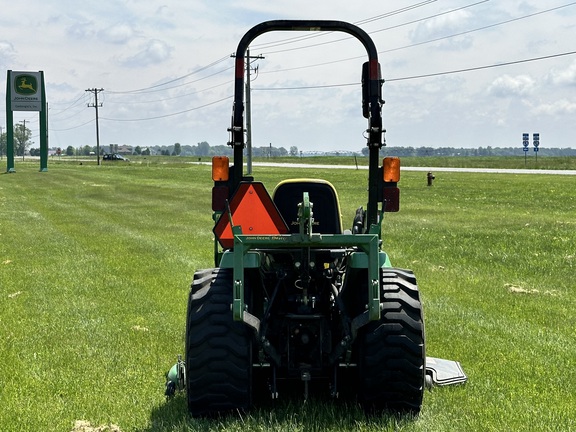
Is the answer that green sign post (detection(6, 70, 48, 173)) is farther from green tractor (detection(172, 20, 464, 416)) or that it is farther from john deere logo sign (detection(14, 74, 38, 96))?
green tractor (detection(172, 20, 464, 416))

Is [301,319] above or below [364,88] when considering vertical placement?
below

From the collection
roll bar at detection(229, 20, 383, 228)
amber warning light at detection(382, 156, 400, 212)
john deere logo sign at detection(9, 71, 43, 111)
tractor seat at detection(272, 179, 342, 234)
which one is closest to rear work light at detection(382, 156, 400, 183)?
amber warning light at detection(382, 156, 400, 212)

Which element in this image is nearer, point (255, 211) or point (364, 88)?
point (255, 211)

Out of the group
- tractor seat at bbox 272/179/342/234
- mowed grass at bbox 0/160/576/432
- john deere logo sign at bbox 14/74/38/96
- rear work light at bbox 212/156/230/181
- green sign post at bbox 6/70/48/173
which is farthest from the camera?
john deere logo sign at bbox 14/74/38/96

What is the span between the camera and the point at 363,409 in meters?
4.50

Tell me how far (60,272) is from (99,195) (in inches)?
770

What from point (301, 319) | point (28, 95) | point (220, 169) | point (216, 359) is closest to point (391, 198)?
point (301, 319)

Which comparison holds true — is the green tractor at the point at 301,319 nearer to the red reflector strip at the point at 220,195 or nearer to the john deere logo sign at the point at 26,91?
the red reflector strip at the point at 220,195

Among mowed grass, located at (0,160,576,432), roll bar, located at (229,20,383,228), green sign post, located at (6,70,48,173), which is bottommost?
mowed grass, located at (0,160,576,432)

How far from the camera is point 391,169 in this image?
4.89 meters

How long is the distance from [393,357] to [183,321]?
366 centimetres

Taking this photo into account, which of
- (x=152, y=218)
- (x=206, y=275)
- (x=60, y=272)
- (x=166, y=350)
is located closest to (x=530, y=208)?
(x=152, y=218)

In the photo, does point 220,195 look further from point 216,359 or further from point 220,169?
point 216,359

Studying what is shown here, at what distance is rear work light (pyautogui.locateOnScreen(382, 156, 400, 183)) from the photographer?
482 cm
